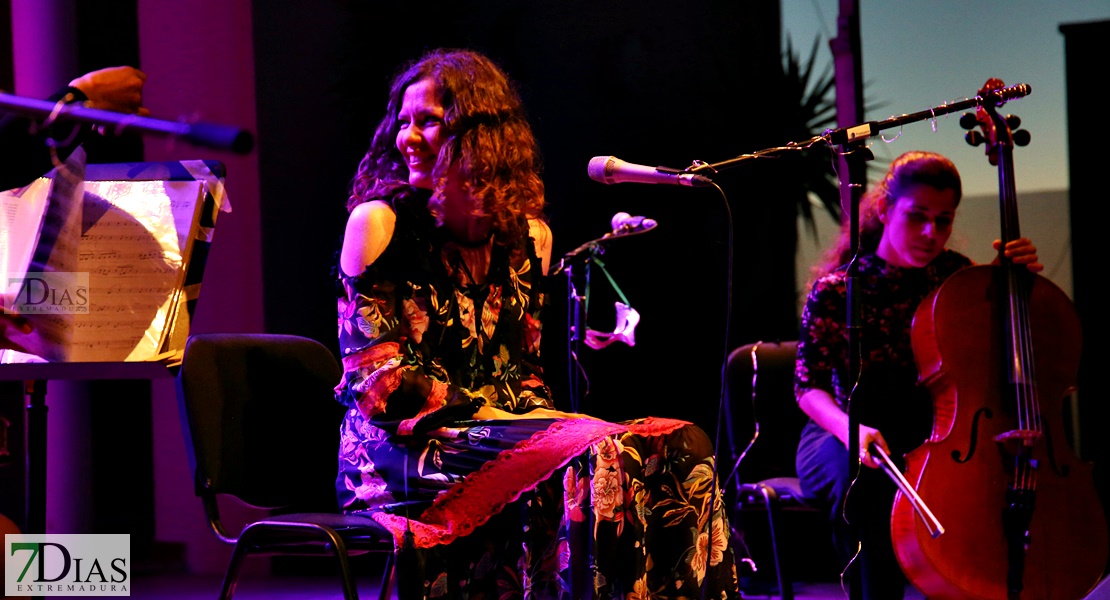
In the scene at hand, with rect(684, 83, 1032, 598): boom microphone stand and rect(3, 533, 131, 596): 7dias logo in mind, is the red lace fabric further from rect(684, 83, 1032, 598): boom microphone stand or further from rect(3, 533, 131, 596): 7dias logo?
rect(3, 533, 131, 596): 7dias logo

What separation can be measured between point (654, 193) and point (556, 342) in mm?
626

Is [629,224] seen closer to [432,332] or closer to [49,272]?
[432,332]

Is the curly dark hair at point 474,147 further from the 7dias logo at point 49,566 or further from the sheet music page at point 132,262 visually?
the 7dias logo at point 49,566

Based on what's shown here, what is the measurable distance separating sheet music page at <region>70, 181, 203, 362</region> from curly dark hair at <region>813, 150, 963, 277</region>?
1535mm

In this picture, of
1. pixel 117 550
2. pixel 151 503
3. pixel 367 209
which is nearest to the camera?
pixel 367 209

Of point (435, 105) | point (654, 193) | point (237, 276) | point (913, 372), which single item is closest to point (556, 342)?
point (654, 193)

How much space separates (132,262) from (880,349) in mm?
1751

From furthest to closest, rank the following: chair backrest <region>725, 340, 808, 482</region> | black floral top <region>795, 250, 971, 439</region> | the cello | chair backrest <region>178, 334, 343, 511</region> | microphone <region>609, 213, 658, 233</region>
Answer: microphone <region>609, 213, 658, 233</region> < chair backrest <region>725, 340, 808, 482</region> < black floral top <region>795, 250, 971, 439</region> < the cello < chair backrest <region>178, 334, 343, 511</region>

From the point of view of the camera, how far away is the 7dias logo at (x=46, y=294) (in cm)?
212

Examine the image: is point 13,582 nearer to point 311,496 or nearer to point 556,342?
point 311,496

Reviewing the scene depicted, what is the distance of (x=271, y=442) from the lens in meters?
2.20

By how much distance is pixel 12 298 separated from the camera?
2.13m

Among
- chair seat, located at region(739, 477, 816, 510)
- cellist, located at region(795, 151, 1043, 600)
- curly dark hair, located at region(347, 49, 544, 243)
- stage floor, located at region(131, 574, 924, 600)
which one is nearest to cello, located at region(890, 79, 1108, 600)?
cellist, located at region(795, 151, 1043, 600)

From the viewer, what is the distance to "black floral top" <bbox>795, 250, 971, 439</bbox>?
2.65 meters
